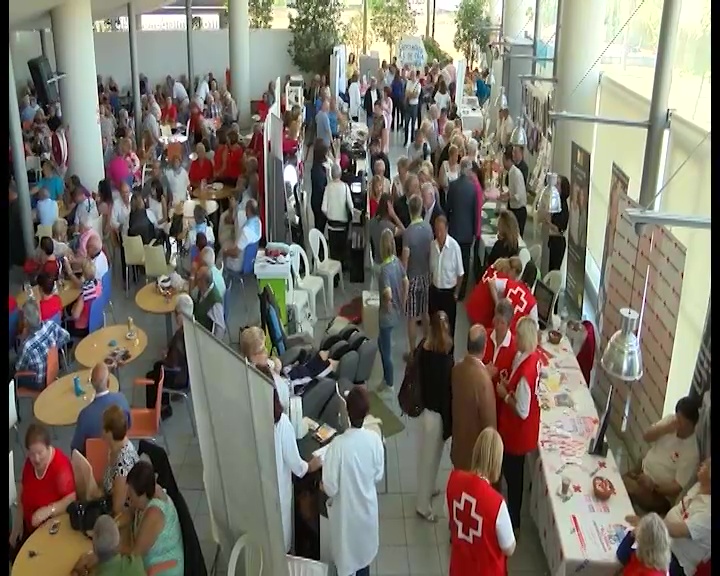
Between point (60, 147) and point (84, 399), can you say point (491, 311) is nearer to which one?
point (84, 399)

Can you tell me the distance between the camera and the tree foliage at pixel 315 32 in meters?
19.0

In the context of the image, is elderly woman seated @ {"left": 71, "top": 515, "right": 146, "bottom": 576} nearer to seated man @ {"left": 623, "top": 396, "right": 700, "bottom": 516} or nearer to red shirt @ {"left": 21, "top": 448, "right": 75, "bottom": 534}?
red shirt @ {"left": 21, "top": 448, "right": 75, "bottom": 534}

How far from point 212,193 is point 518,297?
5.26m

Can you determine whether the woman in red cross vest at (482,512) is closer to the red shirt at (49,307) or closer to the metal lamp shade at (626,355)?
the metal lamp shade at (626,355)

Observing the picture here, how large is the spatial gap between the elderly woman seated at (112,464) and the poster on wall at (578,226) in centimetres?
400

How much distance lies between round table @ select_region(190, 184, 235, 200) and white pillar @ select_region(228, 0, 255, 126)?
755cm

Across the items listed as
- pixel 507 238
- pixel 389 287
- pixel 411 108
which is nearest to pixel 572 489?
pixel 389 287

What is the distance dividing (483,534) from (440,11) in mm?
19808

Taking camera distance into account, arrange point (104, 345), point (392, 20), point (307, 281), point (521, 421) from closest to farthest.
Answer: point (521, 421) → point (104, 345) → point (307, 281) → point (392, 20)

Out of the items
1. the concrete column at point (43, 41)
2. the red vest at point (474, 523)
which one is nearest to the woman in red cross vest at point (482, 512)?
the red vest at point (474, 523)

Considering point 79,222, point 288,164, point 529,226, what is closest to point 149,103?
point 288,164

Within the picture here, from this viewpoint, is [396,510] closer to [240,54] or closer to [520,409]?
[520,409]

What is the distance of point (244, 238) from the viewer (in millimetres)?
7527

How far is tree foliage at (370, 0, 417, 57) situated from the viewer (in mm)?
20391
